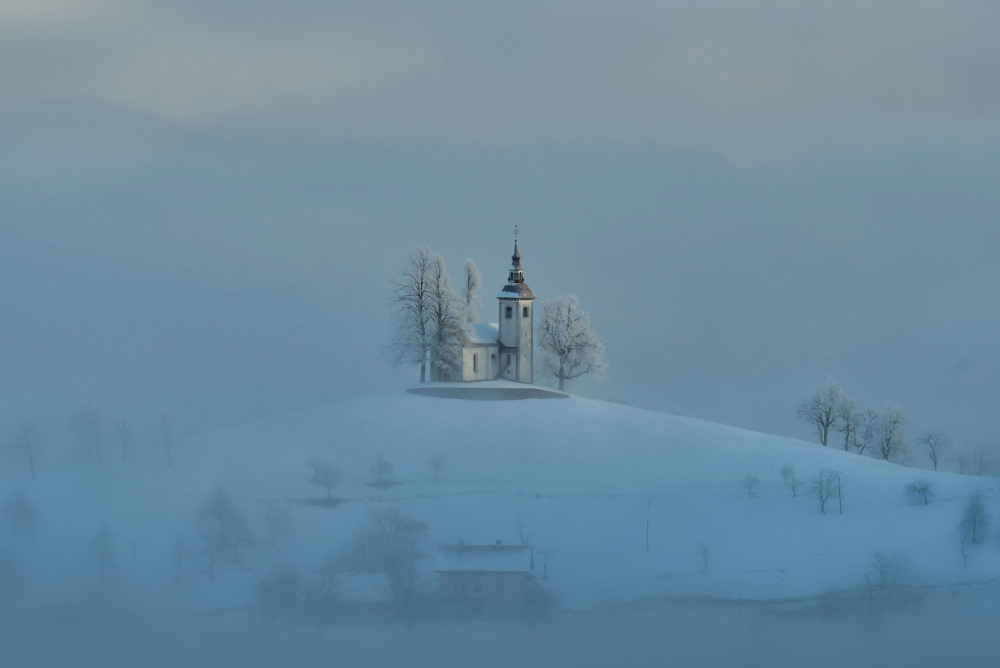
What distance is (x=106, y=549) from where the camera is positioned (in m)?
62.7

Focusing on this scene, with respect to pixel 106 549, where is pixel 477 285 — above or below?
above

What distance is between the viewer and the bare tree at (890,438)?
285 ft

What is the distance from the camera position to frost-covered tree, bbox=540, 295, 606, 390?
290 feet

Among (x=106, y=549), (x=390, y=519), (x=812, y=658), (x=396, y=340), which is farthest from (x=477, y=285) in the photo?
(x=812, y=658)

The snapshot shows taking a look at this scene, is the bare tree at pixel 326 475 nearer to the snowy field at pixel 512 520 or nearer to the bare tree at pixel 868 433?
the snowy field at pixel 512 520

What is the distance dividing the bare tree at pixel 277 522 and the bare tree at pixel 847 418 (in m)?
34.3

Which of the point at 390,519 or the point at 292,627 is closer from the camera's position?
the point at 292,627

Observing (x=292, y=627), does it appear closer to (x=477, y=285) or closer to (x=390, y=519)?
(x=390, y=519)

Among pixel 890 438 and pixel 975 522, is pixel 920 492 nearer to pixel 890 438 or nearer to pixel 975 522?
pixel 975 522

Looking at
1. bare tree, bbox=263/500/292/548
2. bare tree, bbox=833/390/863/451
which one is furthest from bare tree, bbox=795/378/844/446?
bare tree, bbox=263/500/292/548

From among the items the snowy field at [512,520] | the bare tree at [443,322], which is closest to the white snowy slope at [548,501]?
the snowy field at [512,520]

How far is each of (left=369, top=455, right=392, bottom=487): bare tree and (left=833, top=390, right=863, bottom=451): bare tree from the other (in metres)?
27.7

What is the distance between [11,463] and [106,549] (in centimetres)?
1028

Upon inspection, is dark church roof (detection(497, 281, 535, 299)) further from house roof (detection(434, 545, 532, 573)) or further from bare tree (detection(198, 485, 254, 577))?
house roof (detection(434, 545, 532, 573))
